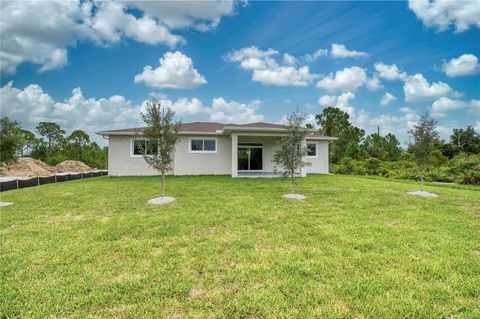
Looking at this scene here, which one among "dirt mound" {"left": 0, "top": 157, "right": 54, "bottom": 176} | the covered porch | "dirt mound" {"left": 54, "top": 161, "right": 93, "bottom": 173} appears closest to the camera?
the covered porch

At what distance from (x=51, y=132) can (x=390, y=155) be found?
42113 mm

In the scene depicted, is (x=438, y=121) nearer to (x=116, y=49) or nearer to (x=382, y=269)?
(x=382, y=269)

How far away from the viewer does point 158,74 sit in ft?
65.7

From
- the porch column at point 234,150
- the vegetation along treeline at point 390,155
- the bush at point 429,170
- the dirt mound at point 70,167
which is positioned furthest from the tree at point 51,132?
Answer: the bush at point 429,170

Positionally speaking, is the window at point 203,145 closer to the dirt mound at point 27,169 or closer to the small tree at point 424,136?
the small tree at point 424,136

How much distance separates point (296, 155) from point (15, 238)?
27.7ft

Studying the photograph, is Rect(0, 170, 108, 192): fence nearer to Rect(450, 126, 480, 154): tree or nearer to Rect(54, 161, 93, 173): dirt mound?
Rect(54, 161, 93, 173): dirt mound

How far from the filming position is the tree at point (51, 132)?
31750 millimetres

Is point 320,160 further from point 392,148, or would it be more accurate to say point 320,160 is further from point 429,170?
point 392,148

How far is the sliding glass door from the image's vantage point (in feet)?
65.5

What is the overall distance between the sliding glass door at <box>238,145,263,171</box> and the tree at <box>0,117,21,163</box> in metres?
13.4

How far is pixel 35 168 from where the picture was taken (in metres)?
25.4

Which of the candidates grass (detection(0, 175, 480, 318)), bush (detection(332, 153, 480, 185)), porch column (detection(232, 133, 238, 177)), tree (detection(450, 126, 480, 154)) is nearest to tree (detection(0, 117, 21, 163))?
grass (detection(0, 175, 480, 318))

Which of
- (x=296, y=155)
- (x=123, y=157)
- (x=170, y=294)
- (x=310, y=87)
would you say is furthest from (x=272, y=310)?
(x=310, y=87)
